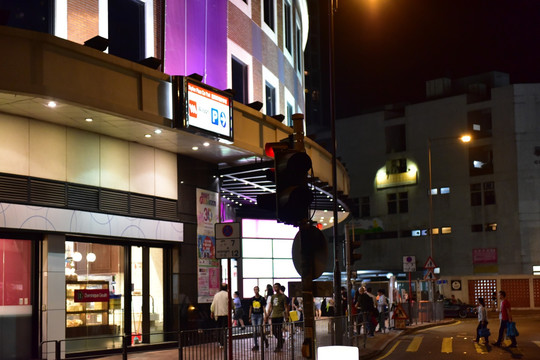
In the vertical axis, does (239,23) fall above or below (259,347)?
above

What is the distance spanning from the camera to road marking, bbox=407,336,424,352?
21.6 m

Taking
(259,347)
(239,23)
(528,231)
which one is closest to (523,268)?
(528,231)

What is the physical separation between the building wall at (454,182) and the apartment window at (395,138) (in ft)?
1.69

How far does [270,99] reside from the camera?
2816 centimetres

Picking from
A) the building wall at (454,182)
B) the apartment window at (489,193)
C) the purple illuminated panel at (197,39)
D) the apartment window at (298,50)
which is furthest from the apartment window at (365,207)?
the purple illuminated panel at (197,39)

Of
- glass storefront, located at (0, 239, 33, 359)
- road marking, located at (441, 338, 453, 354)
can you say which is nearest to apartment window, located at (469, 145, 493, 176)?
road marking, located at (441, 338, 453, 354)

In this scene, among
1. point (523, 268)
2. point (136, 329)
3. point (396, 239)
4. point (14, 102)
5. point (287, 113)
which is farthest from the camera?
point (396, 239)

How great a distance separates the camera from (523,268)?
6197 cm

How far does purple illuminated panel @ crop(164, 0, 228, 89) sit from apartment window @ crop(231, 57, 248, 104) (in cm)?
158

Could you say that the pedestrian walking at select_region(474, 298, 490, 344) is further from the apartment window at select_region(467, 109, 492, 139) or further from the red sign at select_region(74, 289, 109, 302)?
the apartment window at select_region(467, 109, 492, 139)

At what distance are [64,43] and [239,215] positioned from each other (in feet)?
60.1

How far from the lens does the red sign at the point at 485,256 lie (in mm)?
64131

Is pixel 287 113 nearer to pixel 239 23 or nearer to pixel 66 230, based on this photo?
pixel 239 23

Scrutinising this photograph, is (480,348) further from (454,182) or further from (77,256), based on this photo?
(454,182)
